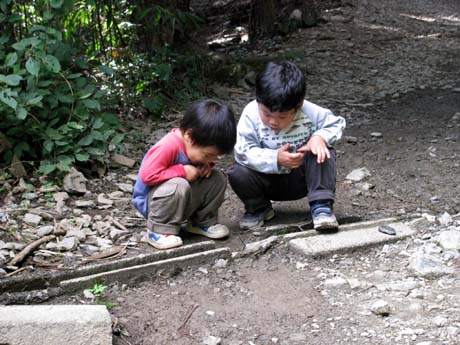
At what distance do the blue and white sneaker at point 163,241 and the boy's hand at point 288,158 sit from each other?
0.66m

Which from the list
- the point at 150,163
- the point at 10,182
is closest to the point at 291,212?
the point at 150,163

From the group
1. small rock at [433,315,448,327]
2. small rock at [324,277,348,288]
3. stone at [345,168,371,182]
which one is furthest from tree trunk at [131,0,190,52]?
small rock at [433,315,448,327]

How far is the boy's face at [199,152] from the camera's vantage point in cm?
323

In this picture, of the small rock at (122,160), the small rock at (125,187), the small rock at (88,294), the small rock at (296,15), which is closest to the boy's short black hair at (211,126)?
the small rock at (88,294)

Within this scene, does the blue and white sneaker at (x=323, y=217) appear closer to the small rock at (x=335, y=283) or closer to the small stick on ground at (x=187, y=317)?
the small rock at (x=335, y=283)

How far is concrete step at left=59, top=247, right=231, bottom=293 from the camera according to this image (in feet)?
9.67

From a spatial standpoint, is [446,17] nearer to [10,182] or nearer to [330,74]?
[330,74]

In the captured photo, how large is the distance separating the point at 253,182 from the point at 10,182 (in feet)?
5.08

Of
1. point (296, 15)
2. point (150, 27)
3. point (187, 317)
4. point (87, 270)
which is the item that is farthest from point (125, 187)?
point (296, 15)

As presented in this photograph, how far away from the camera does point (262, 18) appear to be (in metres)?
8.95

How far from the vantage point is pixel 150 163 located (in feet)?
10.7

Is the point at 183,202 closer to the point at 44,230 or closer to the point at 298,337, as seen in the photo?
the point at 44,230

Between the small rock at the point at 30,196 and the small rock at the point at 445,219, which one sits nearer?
the small rock at the point at 445,219

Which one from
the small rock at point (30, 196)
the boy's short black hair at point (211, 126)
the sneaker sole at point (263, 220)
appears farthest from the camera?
the small rock at point (30, 196)
